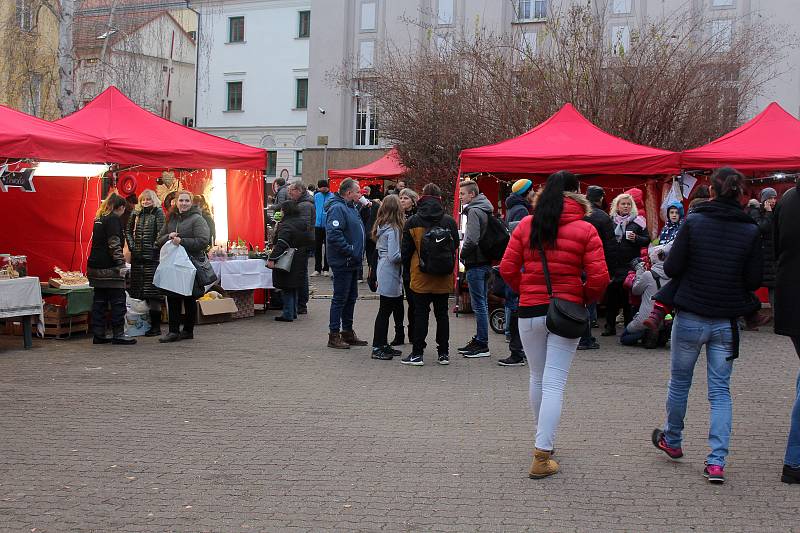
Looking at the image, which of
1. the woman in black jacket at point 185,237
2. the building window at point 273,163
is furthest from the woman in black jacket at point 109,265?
the building window at point 273,163

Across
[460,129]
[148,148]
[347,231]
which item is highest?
[460,129]

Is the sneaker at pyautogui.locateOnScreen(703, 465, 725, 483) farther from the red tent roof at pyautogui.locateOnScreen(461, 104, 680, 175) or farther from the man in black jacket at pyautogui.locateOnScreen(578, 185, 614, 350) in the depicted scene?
the red tent roof at pyautogui.locateOnScreen(461, 104, 680, 175)

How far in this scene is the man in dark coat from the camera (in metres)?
5.73

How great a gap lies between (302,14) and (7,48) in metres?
19.9

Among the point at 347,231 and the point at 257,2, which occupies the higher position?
the point at 257,2

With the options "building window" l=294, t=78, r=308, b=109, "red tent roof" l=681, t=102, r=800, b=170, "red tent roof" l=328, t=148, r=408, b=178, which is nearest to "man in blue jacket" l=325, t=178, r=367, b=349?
"red tent roof" l=681, t=102, r=800, b=170

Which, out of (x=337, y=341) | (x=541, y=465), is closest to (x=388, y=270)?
(x=337, y=341)

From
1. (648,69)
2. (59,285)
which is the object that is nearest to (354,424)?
(59,285)

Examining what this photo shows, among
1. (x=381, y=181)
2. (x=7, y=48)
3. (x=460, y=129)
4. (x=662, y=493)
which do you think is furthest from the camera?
(x=7, y=48)

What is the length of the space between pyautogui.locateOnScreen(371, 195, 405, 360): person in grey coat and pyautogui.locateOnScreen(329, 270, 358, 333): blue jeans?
25.8 inches

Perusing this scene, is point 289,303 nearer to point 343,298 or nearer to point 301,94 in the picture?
point 343,298

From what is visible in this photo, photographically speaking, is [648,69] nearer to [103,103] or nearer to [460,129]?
[460,129]

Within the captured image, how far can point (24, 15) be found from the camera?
96.3 ft

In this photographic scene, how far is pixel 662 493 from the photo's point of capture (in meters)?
5.61
